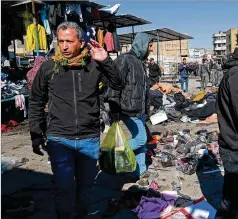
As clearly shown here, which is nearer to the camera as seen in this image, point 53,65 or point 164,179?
point 53,65

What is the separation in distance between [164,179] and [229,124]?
2311 mm

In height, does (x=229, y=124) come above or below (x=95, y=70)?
below

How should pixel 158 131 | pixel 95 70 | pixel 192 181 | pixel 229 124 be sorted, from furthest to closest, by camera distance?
1. pixel 158 131
2. pixel 192 181
3. pixel 95 70
4. pixel 229 124

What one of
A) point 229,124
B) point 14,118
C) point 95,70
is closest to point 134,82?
point 95,70

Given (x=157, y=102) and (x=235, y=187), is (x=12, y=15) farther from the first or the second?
(x=235, y=187)

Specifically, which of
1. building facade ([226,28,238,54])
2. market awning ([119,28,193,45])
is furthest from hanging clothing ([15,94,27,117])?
market awning ([119,28,193,45])

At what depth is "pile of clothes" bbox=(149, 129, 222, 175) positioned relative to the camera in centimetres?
537

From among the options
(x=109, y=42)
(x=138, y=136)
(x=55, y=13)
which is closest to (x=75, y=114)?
(x=138, y=136)

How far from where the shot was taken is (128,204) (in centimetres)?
400

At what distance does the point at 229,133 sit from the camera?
2785 mm

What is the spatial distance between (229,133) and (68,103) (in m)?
1.40

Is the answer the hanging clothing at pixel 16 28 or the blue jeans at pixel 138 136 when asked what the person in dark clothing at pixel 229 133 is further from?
the hanging clothing at pixel 16 28

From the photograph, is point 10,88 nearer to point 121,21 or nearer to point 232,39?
point 121,21

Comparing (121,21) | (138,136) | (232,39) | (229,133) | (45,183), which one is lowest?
(45,183)
